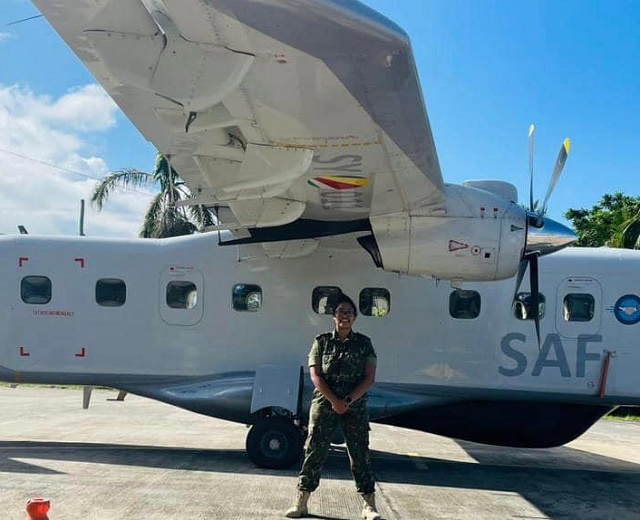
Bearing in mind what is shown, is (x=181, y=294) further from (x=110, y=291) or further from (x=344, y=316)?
(x=344, y=316)

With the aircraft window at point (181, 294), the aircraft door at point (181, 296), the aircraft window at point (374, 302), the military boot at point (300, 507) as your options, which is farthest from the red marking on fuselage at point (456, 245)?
the aircraft window at point (181, 294)

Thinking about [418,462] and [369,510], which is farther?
[418,462]

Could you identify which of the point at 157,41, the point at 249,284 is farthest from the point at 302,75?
the point at 249,284

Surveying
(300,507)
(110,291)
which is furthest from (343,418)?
(110,291)

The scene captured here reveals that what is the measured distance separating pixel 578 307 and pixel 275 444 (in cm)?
465

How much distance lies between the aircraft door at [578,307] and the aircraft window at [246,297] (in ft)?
14.1

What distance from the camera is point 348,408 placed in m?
5.43

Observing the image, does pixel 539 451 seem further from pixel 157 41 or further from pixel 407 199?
pixel 157 41

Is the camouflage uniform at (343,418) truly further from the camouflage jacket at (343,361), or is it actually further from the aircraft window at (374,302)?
the aircraft window at (374,302)

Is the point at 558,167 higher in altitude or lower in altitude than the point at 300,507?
higher

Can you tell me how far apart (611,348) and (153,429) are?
8.08 metres

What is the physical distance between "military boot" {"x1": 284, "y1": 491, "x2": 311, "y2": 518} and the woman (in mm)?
30

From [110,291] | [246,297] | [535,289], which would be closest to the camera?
[535,289]

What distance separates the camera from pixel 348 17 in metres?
3.57
